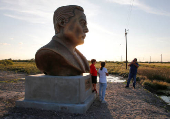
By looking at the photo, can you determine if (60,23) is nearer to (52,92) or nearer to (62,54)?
(62,54)

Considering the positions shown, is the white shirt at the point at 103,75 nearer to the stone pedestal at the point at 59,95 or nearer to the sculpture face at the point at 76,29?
the stone pedestal at the point at 59,95

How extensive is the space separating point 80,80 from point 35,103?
1552mm

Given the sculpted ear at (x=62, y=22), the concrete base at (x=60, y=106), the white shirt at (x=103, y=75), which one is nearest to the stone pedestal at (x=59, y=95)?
the concrete base at (x=60, y=106)

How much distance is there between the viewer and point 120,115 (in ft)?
→ 13.3

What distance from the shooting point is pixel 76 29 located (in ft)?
15.2

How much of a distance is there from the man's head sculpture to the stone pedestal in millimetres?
487

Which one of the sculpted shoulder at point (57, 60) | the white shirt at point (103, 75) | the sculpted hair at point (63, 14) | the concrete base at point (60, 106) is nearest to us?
the concrete base at point (60, 106)

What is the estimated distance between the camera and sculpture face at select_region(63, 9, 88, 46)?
15.0ft

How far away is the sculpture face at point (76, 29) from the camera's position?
4.56 meters

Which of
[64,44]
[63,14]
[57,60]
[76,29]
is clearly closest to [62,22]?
[63,14]

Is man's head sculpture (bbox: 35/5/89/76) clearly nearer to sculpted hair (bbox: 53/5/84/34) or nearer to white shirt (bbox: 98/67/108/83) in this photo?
sculpted hair (bbox: 53/5/84/34)

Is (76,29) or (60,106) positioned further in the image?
(76,29)

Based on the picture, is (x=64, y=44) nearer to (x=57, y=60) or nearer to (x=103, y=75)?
(x=57, y=60)

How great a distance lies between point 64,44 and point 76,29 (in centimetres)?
65
